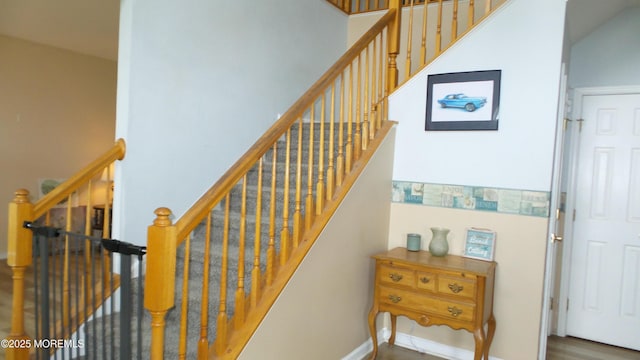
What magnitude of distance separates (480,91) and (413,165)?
0.72 metres

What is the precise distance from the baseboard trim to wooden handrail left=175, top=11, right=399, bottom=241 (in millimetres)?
1580

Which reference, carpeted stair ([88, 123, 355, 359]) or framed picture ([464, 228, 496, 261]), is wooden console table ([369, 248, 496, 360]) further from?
carpeted stair ([88, 123, 355, 359])

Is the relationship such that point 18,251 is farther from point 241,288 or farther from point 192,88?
point 192,88

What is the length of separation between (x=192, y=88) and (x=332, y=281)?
68.3 inches

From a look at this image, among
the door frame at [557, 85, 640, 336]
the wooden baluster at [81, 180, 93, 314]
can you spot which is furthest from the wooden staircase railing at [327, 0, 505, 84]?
the wooden baluster at [81, 180, 93, 314]

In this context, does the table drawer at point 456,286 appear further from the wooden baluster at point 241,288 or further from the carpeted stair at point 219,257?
the wooden baluster at point 241,288

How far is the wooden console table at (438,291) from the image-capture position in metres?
2.66

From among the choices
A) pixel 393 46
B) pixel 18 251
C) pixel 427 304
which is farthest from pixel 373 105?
pixel 18 251

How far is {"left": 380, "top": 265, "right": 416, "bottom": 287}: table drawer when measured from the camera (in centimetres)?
287

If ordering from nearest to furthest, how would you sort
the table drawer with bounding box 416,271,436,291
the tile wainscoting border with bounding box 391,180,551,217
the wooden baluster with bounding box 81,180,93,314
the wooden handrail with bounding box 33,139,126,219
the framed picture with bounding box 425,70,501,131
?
the wooden baluster with bounding box 81,180,93,314 → the wooden handrail with bounding box 33,139,126,219 → the table drawer with bounding box 416,271,436,291 → the tile wainscoting border with bounding box 391,180,551,217 → the framed picture with bounding box 425,70,501,131

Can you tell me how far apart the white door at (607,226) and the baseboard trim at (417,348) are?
4.32 ft

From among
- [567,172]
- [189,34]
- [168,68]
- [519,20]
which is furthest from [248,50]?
[567,172]

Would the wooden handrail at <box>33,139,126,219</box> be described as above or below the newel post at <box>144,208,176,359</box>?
above

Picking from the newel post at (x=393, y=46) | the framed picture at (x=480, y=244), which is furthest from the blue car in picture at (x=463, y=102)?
the framed picture at (x=480, y=244)
